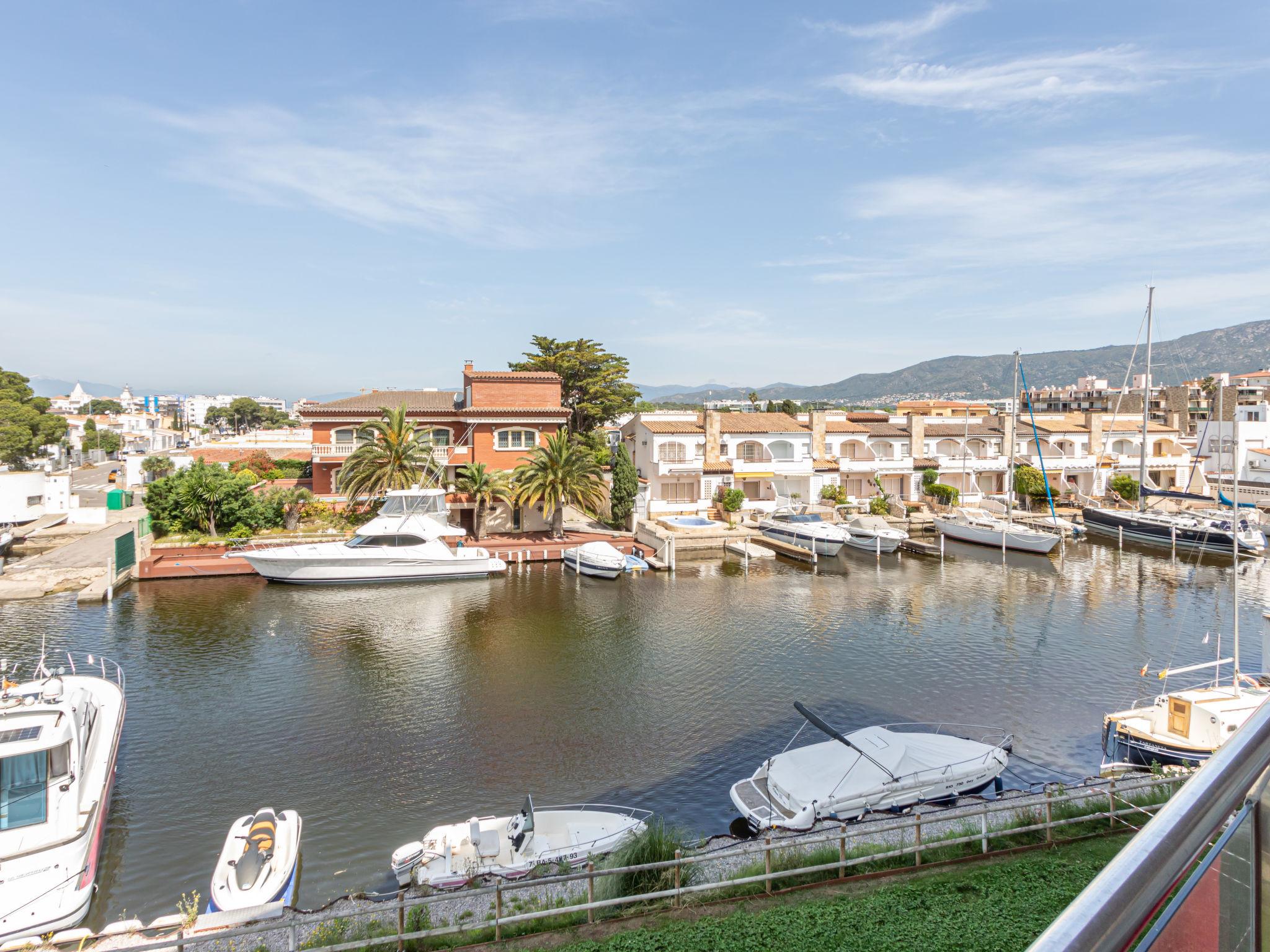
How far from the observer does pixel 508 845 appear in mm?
12250

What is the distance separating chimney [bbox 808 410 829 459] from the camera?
50.8 meters

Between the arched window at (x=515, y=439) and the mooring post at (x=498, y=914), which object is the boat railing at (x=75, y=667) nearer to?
the mooring post at (x=498, y=914)

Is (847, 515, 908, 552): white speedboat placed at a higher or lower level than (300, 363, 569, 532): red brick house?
lower

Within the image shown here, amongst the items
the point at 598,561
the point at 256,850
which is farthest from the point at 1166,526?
the point at 256,850

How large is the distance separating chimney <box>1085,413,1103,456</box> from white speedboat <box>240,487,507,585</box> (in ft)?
147

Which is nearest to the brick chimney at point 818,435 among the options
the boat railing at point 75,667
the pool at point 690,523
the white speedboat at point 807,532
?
the white speedboat at point 807,532

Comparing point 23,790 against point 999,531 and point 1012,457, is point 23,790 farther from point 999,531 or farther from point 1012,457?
point 1012,457

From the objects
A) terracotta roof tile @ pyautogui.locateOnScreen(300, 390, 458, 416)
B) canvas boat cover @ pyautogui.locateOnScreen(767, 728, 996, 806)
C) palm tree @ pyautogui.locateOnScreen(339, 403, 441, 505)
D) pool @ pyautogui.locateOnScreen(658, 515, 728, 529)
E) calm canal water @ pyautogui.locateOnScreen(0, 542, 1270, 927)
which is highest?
terracotta roof tile @ pyautogui.locateOnScreen(300, 390, 458, 416)

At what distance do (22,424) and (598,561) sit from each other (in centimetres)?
6509

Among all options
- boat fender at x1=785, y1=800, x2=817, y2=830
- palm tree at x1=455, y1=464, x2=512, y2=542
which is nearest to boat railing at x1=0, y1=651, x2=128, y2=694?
boat fender at x1=785, y1=800, x2=817, y2=830

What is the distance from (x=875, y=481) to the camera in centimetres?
5138

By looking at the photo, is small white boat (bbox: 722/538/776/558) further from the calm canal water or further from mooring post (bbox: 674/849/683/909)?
mooring post (bbox: 674/849/683/909)

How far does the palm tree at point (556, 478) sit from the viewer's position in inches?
1517

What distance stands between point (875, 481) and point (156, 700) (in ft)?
142
